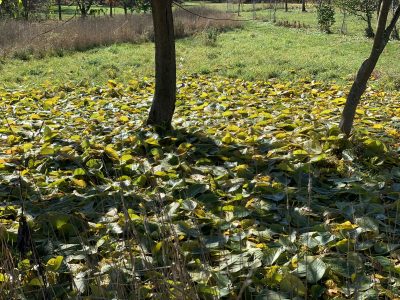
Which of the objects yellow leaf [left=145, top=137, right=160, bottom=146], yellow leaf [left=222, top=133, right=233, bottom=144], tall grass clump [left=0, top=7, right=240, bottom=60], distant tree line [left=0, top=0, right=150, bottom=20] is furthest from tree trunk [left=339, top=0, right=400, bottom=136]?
tall grass clump [left=0, top=7, right=240, bottom=60]

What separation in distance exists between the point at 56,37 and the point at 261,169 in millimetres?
11362

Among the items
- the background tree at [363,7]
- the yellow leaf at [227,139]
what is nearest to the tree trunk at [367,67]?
the yellow leaf at [227,139]

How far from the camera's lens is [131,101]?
269 inches

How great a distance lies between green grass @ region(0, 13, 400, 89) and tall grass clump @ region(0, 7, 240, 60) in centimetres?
58

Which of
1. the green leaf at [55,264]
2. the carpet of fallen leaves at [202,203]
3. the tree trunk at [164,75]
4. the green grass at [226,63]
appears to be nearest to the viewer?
the carpet of fallen leaves at [202,203]

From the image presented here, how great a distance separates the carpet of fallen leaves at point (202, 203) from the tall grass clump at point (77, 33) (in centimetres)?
731

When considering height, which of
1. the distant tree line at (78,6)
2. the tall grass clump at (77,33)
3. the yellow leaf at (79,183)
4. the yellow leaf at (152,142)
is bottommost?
the yellow leaf at (79,183)

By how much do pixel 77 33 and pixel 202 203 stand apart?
41.0ft

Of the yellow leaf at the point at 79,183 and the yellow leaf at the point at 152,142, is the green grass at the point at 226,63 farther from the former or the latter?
the yellow leaf at the point at 79,183

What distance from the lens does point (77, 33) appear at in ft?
49.0

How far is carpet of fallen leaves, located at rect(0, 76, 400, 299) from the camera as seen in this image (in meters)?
2.51

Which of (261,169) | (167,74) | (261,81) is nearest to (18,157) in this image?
(167,74)

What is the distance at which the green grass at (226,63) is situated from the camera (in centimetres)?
933

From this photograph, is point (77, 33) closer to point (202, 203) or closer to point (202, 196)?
point (202, 196)
